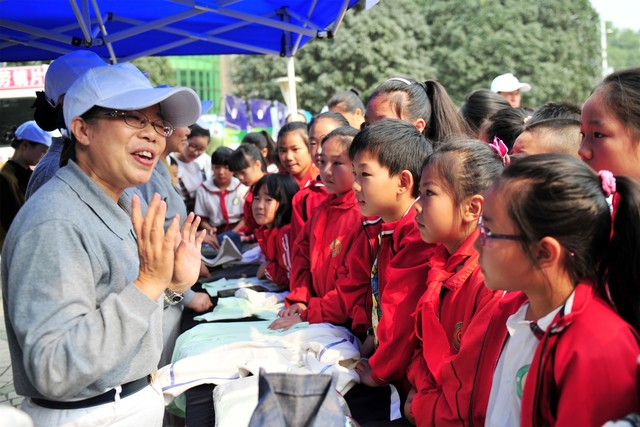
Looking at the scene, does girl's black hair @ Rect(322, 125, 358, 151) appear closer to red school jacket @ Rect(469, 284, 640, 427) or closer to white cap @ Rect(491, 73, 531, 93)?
red school jacket @ Rect(469, 284, 640, 427)

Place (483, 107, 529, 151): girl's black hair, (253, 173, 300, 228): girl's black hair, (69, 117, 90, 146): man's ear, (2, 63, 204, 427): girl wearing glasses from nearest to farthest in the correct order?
(2, 63, 204, 427): girl wearing glasses < (69, 117, 90, 146): man's ear < (483, 107, 529, 151): girl's black hair < (253, 173, 300, 228): girl's black hair

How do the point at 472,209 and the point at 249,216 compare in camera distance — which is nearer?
the point at 472,209

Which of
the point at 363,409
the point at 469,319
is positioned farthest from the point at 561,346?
the point at 363,409

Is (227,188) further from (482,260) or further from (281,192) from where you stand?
(482,260)

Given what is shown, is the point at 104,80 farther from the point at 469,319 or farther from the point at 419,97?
the point at 419,97

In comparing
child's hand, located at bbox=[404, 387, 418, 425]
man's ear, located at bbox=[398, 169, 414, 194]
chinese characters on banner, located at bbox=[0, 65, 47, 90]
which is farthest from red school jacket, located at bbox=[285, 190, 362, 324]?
chinese characters on banner, located at bbox=[0, 65, 47, 90]

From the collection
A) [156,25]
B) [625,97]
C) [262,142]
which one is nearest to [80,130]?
[625,97]

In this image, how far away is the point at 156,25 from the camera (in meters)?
4.75

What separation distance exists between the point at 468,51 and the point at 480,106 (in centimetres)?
2177

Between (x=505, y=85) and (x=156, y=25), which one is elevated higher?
(x=156, y=25)

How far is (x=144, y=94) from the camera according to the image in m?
2.01

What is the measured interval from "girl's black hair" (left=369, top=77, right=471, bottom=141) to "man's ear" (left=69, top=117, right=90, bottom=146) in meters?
1.99

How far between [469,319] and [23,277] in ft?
4.58

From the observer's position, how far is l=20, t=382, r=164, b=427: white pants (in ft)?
6.27
